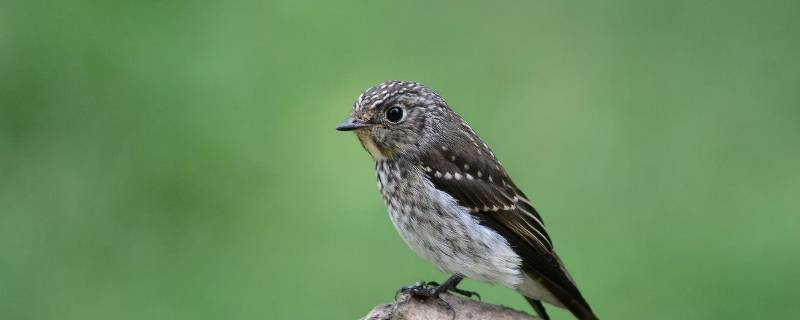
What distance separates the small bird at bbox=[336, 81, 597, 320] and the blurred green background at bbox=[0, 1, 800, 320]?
2312 millimetres

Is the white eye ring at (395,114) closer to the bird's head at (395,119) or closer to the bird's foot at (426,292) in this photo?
the bird's head at (395,119)

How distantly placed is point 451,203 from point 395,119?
56 centimetres

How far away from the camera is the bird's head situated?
246 inches

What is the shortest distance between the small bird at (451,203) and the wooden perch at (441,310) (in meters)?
0.06

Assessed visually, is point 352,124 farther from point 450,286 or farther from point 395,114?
point 450,286

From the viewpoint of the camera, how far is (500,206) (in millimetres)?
6273

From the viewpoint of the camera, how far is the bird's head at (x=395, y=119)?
6.25 metres

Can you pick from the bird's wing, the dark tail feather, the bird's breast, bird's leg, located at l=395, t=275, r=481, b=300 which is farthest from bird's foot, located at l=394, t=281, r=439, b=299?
the dark tail feather

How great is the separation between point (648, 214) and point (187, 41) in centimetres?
399

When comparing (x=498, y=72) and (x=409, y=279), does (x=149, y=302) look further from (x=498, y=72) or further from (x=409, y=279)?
(x=498, y=72)

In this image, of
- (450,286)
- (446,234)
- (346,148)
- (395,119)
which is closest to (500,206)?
(446,234)

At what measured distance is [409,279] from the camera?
8.64 meters

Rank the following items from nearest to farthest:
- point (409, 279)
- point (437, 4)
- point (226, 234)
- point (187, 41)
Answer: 1. point (409, 279)
2. point (226, 234)
3. point (187, 41)
4. point (437, 4)

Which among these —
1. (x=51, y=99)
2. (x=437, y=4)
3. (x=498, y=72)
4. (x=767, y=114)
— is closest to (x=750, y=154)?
(x=767, y=114)
